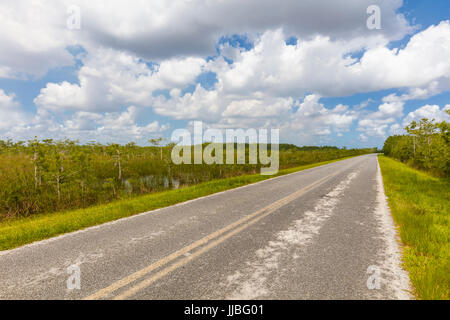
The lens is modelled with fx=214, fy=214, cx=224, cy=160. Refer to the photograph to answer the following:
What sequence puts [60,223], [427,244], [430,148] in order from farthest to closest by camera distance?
1. [430,148]
2. [60,223]
3. [427,244]

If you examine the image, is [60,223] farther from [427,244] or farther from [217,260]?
[427,244]

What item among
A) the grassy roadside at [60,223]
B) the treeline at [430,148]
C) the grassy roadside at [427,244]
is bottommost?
the grassy roadside at [60,223]

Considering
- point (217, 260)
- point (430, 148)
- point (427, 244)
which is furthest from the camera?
point (430, 148)

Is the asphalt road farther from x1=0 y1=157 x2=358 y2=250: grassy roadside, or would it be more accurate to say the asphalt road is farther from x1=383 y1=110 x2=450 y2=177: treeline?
x1=383 y1=110 x2=450 y2=177: treeline

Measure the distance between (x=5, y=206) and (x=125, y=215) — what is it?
6.11 metres

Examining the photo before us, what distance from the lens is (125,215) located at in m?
6.75

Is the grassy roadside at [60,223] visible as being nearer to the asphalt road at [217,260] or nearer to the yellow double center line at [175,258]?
the asphalt road at [217,260]

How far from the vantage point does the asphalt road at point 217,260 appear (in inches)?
116

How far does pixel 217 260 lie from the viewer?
3805 mm

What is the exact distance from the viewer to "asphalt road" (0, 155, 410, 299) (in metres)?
2.96

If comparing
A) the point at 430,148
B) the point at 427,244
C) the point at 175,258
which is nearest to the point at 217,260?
the point at 175,258

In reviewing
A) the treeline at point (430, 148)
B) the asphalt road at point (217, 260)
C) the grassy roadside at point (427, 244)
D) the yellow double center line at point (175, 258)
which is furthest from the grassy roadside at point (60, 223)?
the treeline at point (430, 148)
